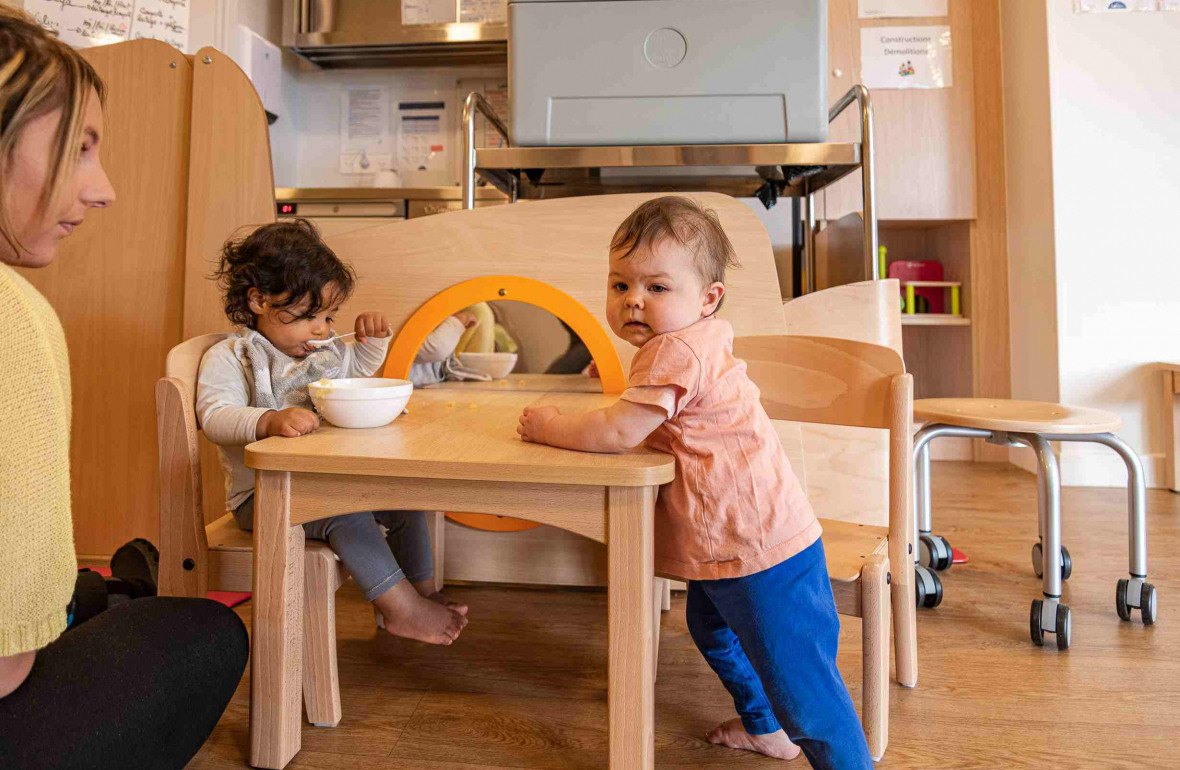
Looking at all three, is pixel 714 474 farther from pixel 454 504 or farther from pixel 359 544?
pixel 359 544

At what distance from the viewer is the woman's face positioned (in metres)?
0.60

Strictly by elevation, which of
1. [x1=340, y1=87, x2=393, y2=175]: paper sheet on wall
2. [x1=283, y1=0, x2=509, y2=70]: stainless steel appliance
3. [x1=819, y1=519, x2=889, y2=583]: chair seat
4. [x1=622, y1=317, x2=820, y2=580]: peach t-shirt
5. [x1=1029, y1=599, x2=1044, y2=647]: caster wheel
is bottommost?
[x1=1029, y1=599, x2=1044, y2=647]: caster wheel

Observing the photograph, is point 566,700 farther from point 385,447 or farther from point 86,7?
point 86,7

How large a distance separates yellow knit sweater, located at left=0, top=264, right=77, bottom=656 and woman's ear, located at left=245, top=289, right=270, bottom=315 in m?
0.59

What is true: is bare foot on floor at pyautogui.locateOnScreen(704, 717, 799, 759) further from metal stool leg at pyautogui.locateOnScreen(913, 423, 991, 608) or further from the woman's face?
the woman's face

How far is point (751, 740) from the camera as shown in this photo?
0.99 m

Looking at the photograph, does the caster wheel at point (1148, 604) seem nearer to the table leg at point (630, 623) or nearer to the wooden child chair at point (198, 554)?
the table leg at point (630, 623)

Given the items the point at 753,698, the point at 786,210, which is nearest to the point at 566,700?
the point at 753,698

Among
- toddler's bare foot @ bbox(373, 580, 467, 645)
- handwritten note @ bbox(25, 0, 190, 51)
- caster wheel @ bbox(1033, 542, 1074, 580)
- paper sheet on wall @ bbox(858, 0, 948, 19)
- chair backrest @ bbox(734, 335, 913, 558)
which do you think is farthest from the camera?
paper sheet on wall @ bbox(858, 0, 948, 19)

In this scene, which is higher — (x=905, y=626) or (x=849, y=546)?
(x=849, y=546)

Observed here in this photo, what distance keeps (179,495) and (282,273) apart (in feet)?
1.26

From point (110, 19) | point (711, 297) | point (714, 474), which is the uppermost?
point (110, 19)

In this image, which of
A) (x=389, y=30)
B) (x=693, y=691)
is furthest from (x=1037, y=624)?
(x=389, y=30)

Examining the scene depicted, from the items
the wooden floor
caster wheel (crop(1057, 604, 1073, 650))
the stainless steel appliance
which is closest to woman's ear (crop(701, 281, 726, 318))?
the wooden floor
